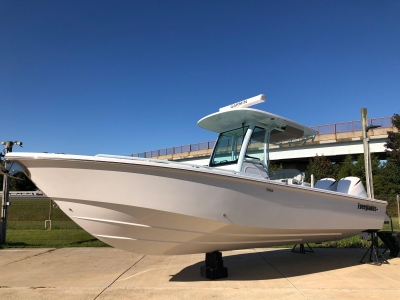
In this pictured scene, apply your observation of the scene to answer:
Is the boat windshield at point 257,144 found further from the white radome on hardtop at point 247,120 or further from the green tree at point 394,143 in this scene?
the green tree at point 394,143

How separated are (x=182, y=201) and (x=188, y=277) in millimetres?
1792

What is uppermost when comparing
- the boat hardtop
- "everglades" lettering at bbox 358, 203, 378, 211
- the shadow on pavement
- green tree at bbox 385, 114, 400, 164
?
green tree at bbox 385, 114, 400, 164

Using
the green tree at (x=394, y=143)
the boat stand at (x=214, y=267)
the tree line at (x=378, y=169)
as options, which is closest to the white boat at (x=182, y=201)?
the boat stand at (x=214, y=267)

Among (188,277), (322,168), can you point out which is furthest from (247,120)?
(322,168)

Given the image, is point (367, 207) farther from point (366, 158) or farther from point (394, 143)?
point (394, 143)

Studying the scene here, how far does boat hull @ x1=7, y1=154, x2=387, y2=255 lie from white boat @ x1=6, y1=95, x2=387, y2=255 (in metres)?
0.01

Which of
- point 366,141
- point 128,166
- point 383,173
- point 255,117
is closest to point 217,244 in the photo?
point 128,166

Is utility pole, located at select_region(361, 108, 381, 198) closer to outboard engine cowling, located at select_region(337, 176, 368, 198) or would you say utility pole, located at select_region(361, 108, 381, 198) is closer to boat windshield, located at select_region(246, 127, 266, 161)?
outboard engine cowling, located at select_region(337, 176, 368, 198)

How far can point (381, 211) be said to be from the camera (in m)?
6.45

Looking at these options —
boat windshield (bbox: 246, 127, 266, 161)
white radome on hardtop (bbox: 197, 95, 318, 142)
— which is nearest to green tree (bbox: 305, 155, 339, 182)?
white radome on hardtop (bbox: 197, 95, 318, 142)

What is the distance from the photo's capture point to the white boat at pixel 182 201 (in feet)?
12.4

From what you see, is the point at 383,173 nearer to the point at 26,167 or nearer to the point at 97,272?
the point at 97,272

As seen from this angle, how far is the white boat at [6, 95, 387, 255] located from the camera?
3.78m

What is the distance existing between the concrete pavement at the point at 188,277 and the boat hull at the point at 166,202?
58 centimetres
